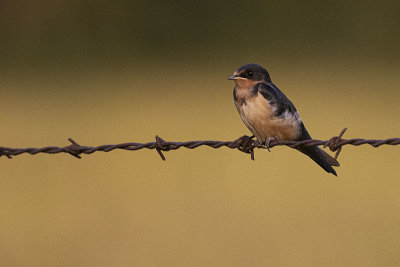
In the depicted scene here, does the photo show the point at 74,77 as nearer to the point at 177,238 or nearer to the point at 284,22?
the point at 284,22

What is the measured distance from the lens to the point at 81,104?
12805 millimetres

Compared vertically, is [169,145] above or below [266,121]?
below

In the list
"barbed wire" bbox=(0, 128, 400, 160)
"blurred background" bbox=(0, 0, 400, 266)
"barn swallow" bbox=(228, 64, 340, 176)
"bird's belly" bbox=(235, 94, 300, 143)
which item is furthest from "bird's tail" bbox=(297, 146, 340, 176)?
"blurred background" bbox=(0, 0, 400, 266)

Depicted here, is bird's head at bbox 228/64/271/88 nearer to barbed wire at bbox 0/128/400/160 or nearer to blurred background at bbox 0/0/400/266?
barbed wire at bbox 0/128/400/160

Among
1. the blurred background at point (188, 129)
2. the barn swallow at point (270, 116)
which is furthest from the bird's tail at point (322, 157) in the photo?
the blurred background at point (188, 129)

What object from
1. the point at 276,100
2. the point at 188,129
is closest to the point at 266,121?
the point at 276,100

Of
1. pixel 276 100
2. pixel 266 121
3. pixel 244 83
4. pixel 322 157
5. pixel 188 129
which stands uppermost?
pixel 188 129

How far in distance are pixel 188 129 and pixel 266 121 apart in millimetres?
5591

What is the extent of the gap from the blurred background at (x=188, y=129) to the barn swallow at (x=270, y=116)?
2.25 meters

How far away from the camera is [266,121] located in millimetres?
5344

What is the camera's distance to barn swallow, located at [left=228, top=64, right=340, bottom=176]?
17.4ft

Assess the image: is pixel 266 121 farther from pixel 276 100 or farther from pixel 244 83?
pixel 244 83

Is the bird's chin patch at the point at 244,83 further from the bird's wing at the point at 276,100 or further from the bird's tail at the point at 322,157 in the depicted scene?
the bird's tail at the point at 322,157

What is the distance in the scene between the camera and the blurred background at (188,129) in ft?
26.4
